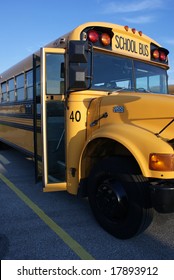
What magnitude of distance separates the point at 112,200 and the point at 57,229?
76 centimetres

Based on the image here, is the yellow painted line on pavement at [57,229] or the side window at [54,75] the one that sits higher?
the side window at [54,75]

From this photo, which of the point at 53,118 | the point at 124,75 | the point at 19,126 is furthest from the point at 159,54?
the point at 19,126

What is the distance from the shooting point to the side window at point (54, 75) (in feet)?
11.4

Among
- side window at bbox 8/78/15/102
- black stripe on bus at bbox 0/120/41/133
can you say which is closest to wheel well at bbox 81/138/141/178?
black stripe on bus at bbox 0/120/41/133

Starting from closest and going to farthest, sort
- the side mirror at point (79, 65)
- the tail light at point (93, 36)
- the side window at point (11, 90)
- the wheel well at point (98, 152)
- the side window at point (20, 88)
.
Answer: the side mirror at point (79, 65), the wheel well at point (98, 152), the tail light at point (93, 36), the side window at point (20, 88), the side window at point (11, 90)

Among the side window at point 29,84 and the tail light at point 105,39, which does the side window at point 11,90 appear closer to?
the side window at point 29,84

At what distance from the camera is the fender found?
235 centimetres

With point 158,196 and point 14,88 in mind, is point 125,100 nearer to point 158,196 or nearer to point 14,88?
point 158,196

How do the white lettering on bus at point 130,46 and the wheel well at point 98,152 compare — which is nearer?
the wheel well at point 98,152

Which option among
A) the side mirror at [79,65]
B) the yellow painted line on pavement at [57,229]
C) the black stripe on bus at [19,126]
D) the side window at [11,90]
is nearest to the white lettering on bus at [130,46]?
the side mirror at [79,65]

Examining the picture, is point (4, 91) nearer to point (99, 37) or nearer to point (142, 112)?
point (99, 37)

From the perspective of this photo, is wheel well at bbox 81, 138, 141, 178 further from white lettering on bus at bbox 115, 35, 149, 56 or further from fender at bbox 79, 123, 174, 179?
white lettering on bus at bbox 115, 35, 149, 56
